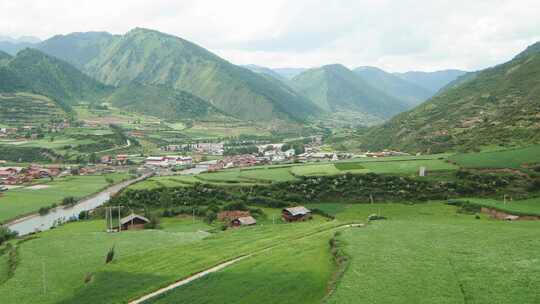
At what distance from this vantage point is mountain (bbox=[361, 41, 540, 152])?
4719 inches

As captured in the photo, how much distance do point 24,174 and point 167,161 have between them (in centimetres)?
4713

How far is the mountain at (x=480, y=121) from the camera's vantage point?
120 m

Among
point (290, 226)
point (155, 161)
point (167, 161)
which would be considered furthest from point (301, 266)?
point (155, 161)

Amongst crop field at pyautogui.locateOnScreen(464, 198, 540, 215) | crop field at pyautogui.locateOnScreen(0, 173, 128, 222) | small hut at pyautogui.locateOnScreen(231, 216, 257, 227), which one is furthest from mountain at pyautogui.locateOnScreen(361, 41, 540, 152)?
crop field at pyautogui.locateOnScreen(0, 173, 128, 222)

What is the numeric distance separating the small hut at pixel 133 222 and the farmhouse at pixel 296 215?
20.8 metres

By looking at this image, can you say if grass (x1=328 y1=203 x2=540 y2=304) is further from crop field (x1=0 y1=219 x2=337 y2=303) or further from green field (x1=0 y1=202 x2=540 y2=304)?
crop field (x1=0 y1=219 x2=337 y2=303)

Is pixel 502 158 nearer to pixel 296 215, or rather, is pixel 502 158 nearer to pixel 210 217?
pixel 296 215

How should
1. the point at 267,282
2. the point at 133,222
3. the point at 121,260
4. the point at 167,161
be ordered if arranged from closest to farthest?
the point at 267,282
the point at 121,260
the point at 133,222
the point at 167,161

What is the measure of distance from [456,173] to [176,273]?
6512 centimetres

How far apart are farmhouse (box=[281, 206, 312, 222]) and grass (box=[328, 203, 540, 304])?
71.5 feet

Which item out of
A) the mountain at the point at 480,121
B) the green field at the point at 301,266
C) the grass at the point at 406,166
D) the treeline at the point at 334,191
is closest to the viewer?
the green field at the point at 301,266


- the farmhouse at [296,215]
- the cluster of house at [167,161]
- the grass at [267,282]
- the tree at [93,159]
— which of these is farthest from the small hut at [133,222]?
the tree at [93,159]

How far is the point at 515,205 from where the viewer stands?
214ft

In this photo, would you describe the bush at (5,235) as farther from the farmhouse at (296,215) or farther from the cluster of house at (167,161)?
the cluster of house at (167,161)
